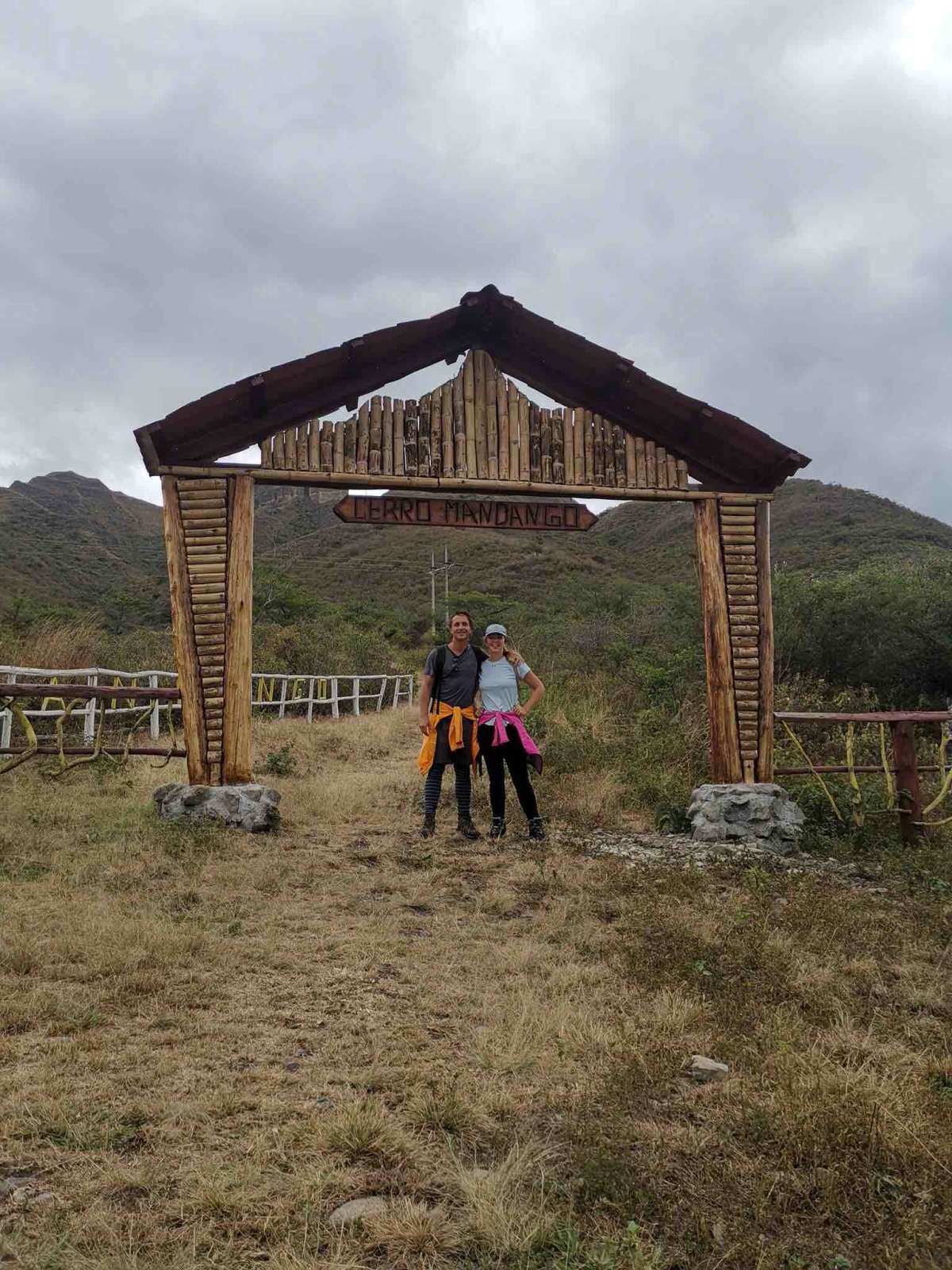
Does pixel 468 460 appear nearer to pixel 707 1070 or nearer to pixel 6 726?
pixel 707 1070

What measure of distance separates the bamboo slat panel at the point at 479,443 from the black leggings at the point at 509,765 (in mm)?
2340

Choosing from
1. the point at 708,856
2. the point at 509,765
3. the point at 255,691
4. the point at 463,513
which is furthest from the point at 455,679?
the point at 255,691

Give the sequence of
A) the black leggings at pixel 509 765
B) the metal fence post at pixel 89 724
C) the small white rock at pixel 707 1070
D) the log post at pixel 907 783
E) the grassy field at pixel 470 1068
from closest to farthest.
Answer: the grassy field at pixel 470 1068, the small white rock at pixel 707 1070, the log post at pixel 907 783, the black leggings at pixel 509 765, the metal fence post at pixel 89 724

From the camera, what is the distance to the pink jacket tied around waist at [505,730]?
7062 mm

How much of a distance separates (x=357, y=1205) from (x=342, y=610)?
3216 centimetres

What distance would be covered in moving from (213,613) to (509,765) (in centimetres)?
288

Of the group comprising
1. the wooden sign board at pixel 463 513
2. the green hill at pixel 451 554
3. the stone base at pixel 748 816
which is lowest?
the stone base at pixel 748 816

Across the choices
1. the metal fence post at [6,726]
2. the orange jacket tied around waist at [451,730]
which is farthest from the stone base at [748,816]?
the metal fence post at [6,726]

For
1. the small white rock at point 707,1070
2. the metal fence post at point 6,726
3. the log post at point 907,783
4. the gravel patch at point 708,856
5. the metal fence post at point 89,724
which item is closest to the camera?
the small white rock at point 707,1070

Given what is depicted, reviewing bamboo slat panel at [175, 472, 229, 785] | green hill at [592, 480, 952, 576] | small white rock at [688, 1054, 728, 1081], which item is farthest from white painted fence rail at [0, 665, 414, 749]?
green hill at [592, 480, 952, 576]

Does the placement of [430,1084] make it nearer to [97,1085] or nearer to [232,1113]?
[232,1113]

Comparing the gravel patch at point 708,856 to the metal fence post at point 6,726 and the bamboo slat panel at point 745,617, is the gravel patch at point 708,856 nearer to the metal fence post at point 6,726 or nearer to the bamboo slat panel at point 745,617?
the bamboo slat panel at point 745,617

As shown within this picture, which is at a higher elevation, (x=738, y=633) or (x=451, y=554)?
(x=451, y=554)

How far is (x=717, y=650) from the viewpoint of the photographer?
26.3 ft
